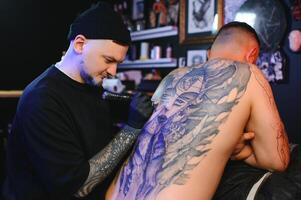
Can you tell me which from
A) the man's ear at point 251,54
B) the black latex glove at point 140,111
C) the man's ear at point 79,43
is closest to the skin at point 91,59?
the man's ear at point 79,43

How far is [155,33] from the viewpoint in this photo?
4027mm

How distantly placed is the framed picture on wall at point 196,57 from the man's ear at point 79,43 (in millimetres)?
2065

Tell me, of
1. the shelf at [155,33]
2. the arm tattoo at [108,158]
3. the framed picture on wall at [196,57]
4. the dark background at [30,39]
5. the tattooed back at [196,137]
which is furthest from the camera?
the dark background at [30,39]

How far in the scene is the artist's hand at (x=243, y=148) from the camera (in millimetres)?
1375

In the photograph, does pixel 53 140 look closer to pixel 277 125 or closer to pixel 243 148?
pixel 243 148

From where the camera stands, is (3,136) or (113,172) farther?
(3,136)

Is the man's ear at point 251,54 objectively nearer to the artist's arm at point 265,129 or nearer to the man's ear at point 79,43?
the artist's arm at point 265,129

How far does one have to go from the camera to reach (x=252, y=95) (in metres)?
1.34

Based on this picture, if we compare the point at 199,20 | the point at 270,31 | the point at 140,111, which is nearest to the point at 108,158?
the point at 140,111

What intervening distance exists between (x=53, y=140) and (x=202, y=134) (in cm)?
63

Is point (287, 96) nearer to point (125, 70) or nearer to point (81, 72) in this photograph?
point (81, 72)

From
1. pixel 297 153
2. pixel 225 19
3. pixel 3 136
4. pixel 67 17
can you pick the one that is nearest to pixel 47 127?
pixel 297 153

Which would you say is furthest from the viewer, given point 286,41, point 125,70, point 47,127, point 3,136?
point 125,70

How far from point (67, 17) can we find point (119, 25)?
3447 mm
